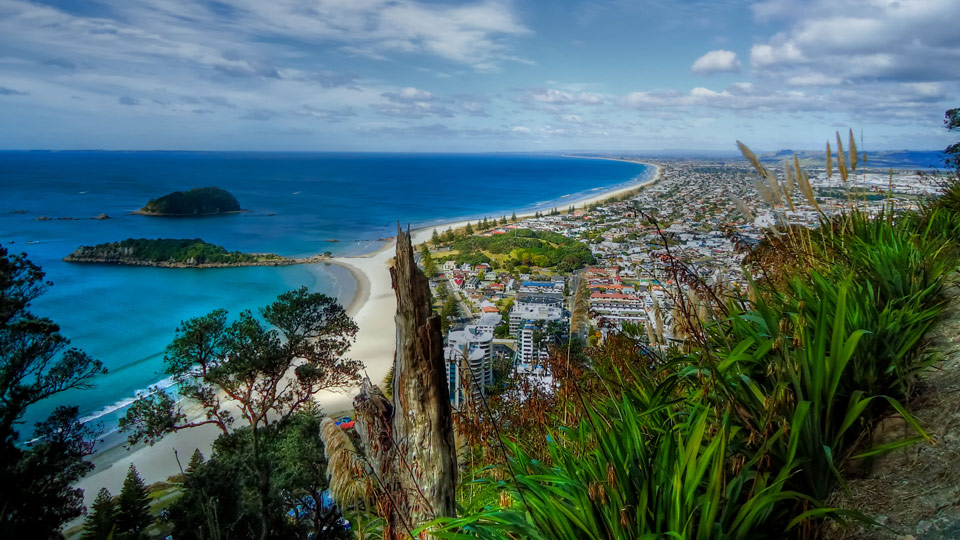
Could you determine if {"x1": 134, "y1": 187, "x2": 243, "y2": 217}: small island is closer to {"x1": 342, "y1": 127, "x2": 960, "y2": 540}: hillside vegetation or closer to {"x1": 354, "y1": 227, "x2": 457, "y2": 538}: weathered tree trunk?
{"x1": 354, "y1": 227, "x2": 457, "y2": 538}: weathered tree trunk

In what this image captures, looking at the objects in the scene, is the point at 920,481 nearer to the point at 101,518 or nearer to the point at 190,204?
the point at 101,518

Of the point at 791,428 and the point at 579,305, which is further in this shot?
the point at 579,305

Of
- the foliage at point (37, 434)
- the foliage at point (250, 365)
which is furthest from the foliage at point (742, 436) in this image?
the foliage at point (250, 365)

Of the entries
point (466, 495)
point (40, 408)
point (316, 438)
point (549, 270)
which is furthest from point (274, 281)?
point (466, 495)

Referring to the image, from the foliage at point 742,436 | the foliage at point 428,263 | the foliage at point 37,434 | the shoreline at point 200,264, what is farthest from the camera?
the shoreline at point 200,264

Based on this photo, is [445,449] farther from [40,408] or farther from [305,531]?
[40,408]

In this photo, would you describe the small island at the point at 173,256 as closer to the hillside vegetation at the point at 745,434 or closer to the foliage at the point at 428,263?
the foliage at the point at 428,263

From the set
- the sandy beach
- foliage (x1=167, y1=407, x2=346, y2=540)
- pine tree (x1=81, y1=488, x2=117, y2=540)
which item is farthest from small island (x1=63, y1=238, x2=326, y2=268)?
foliage (x1=167, y1=407, x2=346, y2=540)
